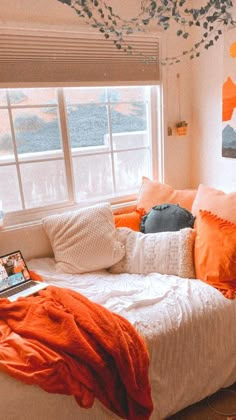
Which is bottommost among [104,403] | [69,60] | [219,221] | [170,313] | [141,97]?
[104,403]

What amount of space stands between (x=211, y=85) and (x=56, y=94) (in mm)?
1194

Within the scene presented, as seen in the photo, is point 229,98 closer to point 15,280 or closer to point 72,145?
point 72,145

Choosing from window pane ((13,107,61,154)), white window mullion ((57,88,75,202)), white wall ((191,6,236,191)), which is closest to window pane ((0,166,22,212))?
window pane ((13,107,61,154))

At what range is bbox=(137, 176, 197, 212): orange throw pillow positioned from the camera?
234 centimetres

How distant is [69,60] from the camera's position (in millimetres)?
2098

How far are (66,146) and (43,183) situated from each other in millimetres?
311

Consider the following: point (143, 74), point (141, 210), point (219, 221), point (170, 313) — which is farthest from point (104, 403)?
point (143, 74)

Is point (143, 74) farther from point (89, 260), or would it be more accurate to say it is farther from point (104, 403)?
point (104, 403)

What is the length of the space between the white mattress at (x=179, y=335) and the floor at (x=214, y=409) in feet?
0.22

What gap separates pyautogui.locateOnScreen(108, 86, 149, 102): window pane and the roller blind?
114 millimetres

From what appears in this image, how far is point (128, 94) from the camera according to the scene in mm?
2488

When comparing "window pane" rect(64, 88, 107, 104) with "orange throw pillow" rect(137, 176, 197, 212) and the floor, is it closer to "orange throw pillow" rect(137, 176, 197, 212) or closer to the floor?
"orange throw pillow" rect(137, 176, 197, 212)

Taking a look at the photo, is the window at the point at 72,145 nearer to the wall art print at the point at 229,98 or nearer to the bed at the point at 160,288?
the bed at the point at 160,288

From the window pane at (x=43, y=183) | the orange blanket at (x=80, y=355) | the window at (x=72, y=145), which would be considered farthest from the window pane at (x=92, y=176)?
the orange blanket at (x=80, y=355)
